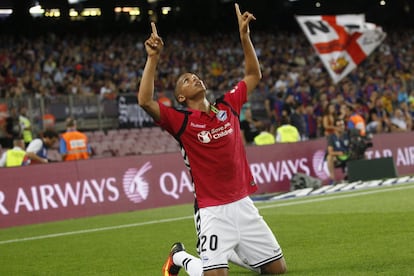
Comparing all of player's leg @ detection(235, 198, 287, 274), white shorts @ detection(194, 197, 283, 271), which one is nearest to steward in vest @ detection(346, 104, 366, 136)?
player's leg @ detection(235, 198, 287, 274)

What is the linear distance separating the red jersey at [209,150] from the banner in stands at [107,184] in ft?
31.5

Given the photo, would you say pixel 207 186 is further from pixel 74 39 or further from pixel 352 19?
pixel 74 39

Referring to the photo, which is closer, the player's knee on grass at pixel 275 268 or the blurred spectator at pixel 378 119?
the player's knee on grass at pixel 275 268

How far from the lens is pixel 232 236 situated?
28.8ft

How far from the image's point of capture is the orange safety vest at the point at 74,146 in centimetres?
2073

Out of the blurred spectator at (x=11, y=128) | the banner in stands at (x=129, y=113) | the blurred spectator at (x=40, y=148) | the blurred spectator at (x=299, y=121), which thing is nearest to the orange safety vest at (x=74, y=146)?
the blurred spectator at (x=40, y=148)

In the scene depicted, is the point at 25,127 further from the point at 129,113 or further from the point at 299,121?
the point at 299,121

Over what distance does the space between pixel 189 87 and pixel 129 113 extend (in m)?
18.3

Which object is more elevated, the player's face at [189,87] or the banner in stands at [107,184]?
the player's face at [189,87]

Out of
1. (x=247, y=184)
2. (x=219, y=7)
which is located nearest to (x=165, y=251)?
(x=247, y=184)

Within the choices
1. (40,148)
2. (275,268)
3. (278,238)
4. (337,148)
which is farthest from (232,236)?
(337,148)

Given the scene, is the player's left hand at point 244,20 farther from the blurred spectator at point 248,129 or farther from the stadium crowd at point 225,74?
the blurred spectator at point 248,129

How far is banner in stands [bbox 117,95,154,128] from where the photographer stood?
26906mm

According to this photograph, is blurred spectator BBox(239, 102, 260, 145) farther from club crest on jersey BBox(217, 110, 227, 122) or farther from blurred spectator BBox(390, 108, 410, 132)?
club crest on jersey BBox(217, 110, 227, 122)
